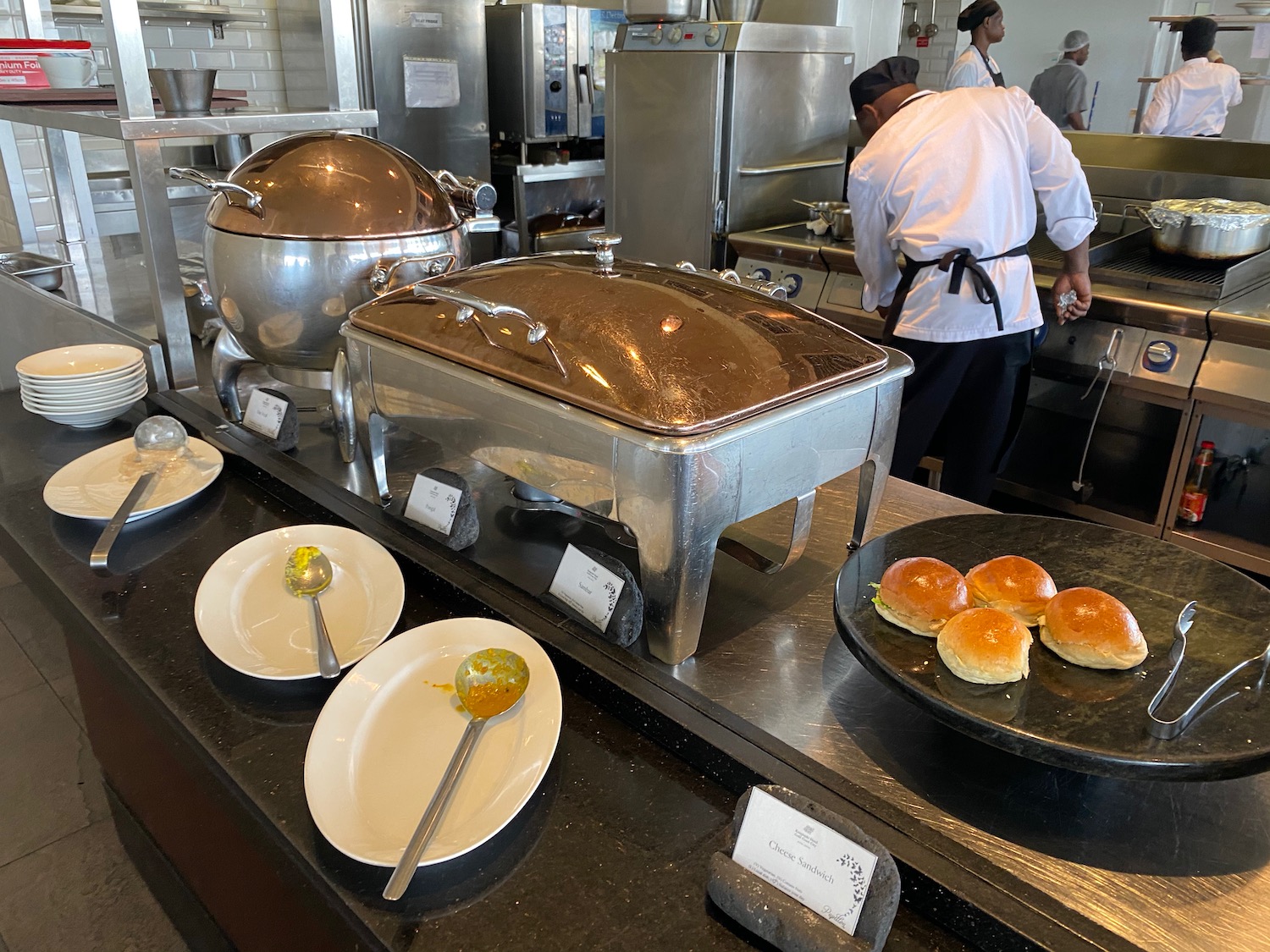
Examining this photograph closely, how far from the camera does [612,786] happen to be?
0.75 metres

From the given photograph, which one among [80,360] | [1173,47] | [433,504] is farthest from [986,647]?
[1173,47]

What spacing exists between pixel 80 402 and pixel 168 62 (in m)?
2.93

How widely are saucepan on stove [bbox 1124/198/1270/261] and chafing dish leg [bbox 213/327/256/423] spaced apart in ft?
7.60

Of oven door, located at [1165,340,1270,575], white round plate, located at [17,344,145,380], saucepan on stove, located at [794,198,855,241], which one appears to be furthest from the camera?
saucepan on stove, located at [794,198,855,241]

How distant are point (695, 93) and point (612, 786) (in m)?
2.84

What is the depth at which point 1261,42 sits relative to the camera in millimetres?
4418

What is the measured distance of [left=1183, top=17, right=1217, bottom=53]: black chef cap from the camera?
161 inches

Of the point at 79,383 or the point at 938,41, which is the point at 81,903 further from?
the point at 938,41

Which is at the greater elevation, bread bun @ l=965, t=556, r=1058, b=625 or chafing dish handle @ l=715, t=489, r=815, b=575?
bread bun @ l=965, t=556, r=1058, b=625

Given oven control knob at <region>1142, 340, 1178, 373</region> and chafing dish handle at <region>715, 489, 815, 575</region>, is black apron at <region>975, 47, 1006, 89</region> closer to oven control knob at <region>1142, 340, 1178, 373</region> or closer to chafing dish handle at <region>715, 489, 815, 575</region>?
oven control knob at <region>1142, 340, 1178, 373</region>

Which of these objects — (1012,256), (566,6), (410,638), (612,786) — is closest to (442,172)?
(410,638)

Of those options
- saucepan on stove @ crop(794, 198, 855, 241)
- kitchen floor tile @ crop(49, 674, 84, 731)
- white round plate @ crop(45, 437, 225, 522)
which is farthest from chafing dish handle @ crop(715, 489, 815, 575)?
saucepan on stove @ crop(794, 198, 855, 241)

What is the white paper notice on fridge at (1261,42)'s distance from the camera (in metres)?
4.36

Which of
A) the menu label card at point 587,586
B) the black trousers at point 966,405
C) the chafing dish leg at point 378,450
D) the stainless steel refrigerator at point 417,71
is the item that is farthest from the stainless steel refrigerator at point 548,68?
the menu label card at point 587,586
